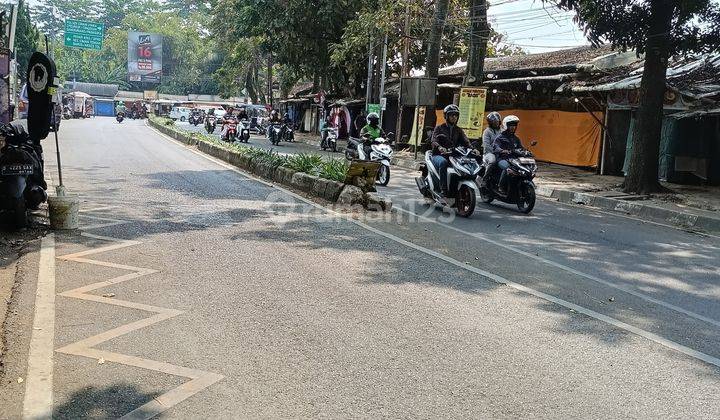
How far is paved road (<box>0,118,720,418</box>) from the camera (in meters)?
3.46

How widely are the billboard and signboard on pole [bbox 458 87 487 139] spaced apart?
65.7m

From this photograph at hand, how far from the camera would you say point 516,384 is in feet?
12.0

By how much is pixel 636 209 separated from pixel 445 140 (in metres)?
4.38

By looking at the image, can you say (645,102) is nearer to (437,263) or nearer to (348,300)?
(437,263)

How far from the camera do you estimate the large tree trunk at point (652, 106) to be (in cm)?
1307

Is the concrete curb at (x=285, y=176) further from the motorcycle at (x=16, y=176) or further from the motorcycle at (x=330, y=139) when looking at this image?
the motorcycle at (x=330, y=139)

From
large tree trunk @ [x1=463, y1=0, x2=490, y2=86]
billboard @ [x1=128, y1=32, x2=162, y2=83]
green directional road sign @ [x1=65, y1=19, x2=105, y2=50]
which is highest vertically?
billboard @ [x1=128, y1=32, x2=162, y2=83]

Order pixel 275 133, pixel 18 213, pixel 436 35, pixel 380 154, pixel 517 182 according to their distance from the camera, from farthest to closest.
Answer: pixel 275 133, pixel 436 35, pixel 380 154, pixel 517 182, pixel 18 213

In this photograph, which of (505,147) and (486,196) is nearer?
(505,147)

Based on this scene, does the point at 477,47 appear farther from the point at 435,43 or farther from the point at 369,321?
the point at 369,321

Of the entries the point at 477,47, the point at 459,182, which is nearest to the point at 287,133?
the point at 477,47

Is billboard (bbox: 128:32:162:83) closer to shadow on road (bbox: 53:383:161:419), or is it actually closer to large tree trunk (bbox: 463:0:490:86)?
large tree trunk (bbox: 463:0:490:86)

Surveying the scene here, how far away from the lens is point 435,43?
74.4ft

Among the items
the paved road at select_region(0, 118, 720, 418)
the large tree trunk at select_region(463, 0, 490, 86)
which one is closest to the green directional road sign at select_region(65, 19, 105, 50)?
the large tree trunk at select_region(463, 0, 490, 86)
